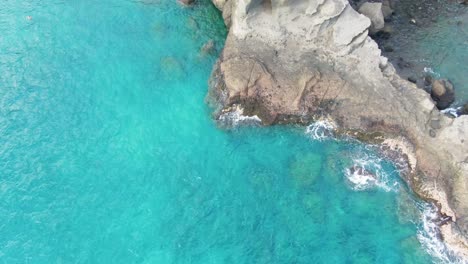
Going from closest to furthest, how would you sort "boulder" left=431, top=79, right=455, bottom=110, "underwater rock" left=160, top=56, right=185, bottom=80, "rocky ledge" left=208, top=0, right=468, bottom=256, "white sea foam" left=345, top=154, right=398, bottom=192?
1. "white sea foam" left=345, top=154, right=398, bottom=192
2. "rocky ledge" left=208, top=0, right=468, bottom=256
3. "boulder" left=431, top=79, right=455, bottom=110
4. "underwater rock" left=160, top=56, right=185, bottom=80

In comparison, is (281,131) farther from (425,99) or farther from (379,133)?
(425,99)

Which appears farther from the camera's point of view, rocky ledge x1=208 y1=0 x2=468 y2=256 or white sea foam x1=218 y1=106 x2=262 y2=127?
white sea foam x1=218 y1=106 x2=262 y2=127

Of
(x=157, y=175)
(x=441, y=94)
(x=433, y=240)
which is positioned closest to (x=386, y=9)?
(x=441, y=94)

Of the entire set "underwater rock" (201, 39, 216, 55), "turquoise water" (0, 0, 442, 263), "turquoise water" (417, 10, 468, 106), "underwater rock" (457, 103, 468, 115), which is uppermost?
"turquoise water" (417, 10, 468, 106)

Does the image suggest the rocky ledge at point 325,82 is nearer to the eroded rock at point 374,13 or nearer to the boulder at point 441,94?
the boulder at point 441,94

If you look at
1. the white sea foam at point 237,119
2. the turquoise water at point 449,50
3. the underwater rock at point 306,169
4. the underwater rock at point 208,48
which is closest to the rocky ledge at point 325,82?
the white sea foam at point 237,119

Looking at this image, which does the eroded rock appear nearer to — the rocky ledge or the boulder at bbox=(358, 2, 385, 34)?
the boulder at bbox=(358, 2, 385, 34)

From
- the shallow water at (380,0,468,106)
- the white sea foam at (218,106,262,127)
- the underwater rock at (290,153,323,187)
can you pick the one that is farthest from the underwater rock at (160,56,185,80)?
the shallow water at (380,0,468,106)
